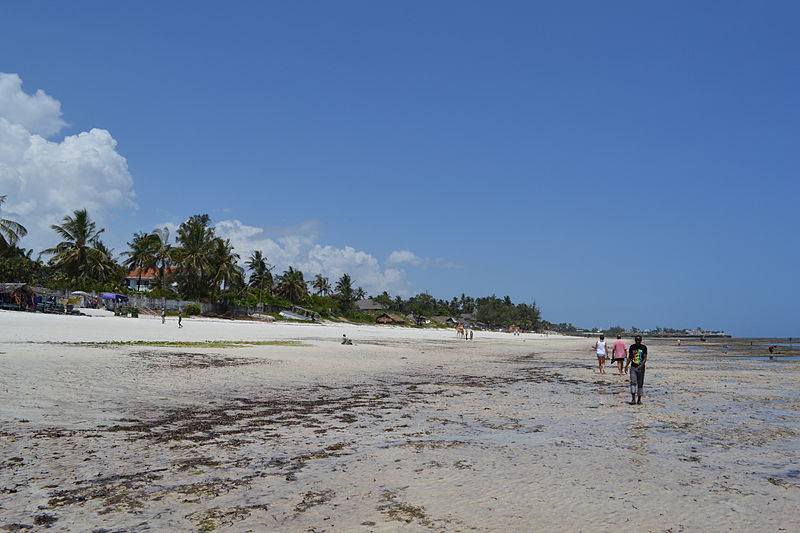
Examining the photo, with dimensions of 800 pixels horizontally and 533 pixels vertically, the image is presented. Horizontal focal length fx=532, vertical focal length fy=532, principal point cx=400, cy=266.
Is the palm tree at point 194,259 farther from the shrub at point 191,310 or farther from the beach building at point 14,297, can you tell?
the beach building at point 14,297

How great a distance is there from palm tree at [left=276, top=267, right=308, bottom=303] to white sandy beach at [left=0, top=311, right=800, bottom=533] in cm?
8673

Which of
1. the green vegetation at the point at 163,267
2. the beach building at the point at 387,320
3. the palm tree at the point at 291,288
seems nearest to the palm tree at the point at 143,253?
the green vegetation at the point at 163,267

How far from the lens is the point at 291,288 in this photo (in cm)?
10325

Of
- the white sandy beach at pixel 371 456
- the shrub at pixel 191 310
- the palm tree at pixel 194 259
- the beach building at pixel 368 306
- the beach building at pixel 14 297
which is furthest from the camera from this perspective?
the beach building at pixel 368 306

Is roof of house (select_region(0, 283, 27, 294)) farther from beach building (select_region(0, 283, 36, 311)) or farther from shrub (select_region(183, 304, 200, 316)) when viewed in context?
shrub (select_region(183, 304, 200, 316))

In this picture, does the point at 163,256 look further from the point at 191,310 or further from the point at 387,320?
the point at 387,320

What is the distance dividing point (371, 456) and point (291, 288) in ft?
320

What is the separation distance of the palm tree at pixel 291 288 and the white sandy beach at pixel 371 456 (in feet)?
285

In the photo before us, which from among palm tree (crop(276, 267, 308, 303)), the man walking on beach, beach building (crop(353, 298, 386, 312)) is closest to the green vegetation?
palm tree (crop(276, 267, 308, 303))

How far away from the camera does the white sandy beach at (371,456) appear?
535 cm

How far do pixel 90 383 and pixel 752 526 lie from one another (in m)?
13.5

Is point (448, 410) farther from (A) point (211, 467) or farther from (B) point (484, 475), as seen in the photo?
(A) point (211, 467)

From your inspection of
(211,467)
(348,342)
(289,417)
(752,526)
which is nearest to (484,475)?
(752,526)

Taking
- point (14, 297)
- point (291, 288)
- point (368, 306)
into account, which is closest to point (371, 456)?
point (14, 297)
